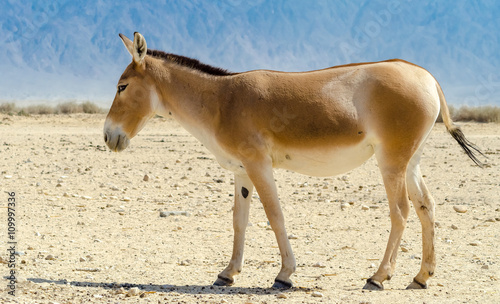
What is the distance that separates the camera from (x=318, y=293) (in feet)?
22.2

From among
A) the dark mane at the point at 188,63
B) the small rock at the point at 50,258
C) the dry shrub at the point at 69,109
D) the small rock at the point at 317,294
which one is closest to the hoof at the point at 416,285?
the small rock at the point at 317,294

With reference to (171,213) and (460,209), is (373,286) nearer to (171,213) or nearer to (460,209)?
(171,213)

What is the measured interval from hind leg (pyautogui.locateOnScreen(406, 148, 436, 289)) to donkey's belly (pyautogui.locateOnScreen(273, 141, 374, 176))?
0.68 m

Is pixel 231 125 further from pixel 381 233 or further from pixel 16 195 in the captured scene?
pixel 16 195

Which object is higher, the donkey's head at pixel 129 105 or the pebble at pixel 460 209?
the donkey's head at pixel 129 105

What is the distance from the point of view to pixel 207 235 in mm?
9883

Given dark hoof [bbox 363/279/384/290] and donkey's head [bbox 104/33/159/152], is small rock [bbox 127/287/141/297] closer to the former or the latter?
donkey's head [bbox 104/33/159/152]

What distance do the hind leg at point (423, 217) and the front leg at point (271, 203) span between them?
4.53ft

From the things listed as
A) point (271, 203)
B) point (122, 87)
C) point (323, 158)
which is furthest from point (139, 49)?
point (323, 158)

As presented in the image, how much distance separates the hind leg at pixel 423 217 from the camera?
23.7 ft

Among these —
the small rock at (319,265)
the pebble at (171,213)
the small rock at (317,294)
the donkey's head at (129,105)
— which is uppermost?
the donkey's head at (129,105)

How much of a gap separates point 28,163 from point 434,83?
489 inches

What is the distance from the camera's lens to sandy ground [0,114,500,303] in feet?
22.9

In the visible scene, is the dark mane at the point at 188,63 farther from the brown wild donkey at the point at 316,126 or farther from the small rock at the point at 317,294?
the small rock at the point at 317,294
